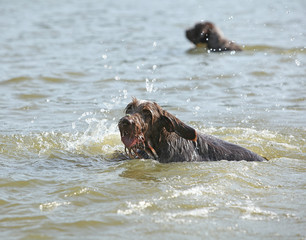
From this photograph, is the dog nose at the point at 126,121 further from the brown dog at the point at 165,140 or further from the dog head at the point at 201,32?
the dog head at the point at 201,32

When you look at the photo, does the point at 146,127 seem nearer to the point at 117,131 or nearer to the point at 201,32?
the point at 117,131

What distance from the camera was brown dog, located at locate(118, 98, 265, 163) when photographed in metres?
7.02

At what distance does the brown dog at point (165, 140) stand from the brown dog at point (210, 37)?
32.9 feet

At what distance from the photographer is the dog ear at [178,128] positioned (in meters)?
7.38

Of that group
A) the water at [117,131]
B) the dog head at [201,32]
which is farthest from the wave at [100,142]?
the dog head at [201,32]

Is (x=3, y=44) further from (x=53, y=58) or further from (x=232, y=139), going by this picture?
(x=232, y=139)

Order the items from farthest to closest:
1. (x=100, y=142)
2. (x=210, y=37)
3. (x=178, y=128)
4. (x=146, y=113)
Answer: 1. (x=210, y=37)
2. (x=100, y=142)
3. (x=178, y=128)
4. (x=146, y=113)

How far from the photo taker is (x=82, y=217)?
566 centimetres

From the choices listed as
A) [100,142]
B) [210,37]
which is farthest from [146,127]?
[210,37]

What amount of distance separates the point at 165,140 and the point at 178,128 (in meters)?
0.26

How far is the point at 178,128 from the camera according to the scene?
7.42 meters

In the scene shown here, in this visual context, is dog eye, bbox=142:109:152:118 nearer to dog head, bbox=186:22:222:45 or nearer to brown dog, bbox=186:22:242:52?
brown dog, bbox=186:22:242:52

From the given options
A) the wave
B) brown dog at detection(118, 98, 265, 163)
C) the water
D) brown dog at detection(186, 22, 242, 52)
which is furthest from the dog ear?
brown dog at detection(186, 22, 242, 52)

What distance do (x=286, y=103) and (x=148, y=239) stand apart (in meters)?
7.27
